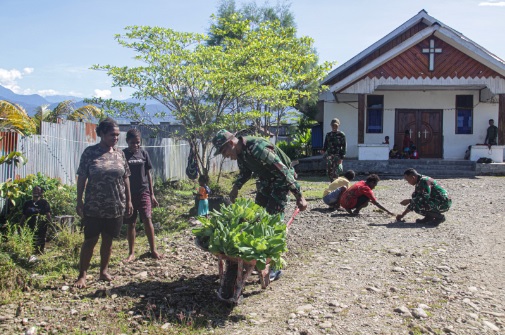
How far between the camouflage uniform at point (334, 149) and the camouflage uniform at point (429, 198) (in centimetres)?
357

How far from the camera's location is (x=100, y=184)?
18.7ft

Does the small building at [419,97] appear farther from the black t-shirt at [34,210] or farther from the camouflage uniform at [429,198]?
the black t-shirt at [34,210]

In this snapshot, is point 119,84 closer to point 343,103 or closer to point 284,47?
point 284,47

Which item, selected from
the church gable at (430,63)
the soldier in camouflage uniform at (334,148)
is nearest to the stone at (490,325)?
the soldier in camouflage uniform at (334,148)

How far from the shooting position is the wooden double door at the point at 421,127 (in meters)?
21.7

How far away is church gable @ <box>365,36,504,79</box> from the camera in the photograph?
1919cm

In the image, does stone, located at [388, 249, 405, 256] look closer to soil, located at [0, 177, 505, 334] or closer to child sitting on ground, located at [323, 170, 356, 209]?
soil, located at [0, 177, 505, 334]

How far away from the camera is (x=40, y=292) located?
5578mm

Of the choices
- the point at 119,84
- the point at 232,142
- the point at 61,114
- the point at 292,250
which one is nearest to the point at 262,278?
the point at 232,142

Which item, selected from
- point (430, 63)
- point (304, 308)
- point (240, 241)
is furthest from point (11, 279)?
point (430, 63)

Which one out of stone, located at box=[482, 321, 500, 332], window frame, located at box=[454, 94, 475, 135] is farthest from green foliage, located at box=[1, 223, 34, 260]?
window frame, located at box=[454, 94, 475, 135]

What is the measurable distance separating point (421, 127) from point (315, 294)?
17551mm

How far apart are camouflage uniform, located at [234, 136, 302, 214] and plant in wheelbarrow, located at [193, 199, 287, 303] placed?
503 mm

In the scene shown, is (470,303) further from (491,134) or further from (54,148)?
(491,134)
